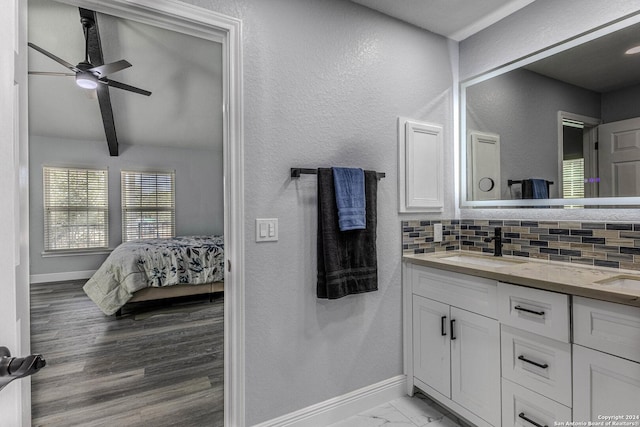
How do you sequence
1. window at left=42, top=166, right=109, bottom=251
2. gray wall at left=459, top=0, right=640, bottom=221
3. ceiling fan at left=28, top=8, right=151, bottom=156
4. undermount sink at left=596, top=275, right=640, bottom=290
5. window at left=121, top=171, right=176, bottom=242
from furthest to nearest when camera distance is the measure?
window at left=121, top=171, right=176, bottom=242 → ceiling fan at left=28, top=8, right=151, bottom=156 → window at left=42, top=166, right=109, bottom=251 → gray wall at left=459, top=0, right=640, bottom=221 → undermount sink at left=596, top=275, right=640, bottom=290

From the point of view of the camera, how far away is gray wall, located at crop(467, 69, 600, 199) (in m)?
1.79

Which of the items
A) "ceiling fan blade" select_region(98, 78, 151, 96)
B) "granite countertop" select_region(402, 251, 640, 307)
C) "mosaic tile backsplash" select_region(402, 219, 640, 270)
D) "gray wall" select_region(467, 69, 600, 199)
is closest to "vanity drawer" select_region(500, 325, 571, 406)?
"granite countertop" select_region(402, 251, 640, 307)

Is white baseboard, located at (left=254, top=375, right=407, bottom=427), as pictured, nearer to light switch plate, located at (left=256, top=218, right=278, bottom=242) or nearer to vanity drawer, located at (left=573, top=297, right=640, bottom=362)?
light switch plate, located at (left=256, top=218, right=278, bottom=242)

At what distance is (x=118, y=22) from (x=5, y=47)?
7.43 feet

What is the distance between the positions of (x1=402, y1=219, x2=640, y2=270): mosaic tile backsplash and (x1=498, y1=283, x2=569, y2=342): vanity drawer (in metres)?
0.64

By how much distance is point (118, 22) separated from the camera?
2.25m

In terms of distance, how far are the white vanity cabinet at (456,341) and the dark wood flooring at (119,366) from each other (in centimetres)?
131

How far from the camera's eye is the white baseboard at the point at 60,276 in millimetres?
1738

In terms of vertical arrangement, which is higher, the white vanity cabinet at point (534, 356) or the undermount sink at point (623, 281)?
the undermount sink at point (623, 281)

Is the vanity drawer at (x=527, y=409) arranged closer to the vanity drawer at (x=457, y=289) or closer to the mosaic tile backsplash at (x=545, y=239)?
the vanity drawer at (x=457, y=289)

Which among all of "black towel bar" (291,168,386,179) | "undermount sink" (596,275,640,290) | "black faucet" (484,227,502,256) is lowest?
"undermount sink" (596,275,640,290)

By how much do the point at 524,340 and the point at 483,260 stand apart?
737 millimetres

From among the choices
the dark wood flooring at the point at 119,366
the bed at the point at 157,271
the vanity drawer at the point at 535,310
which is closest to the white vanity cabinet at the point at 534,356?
the vanity drawer at the point at 535,310

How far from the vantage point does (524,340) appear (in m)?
1.36
